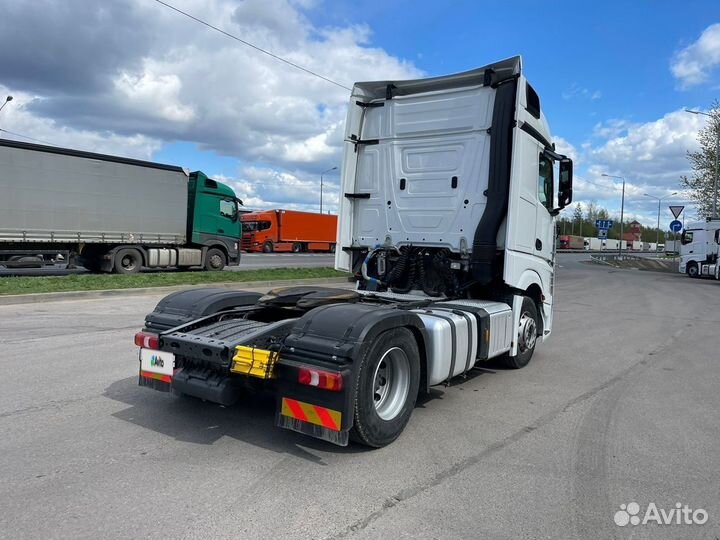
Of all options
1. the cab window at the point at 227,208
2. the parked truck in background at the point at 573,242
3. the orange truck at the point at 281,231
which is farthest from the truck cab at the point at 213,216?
the parked truck in background at the point at 573,242

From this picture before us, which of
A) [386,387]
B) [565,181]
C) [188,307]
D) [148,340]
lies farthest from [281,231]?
[386,387]

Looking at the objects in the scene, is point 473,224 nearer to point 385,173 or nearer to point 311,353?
point 385,173

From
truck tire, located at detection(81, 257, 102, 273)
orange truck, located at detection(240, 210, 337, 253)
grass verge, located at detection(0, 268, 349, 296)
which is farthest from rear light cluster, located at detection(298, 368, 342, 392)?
orange truck, located at detection(240, 210, 337, 253)

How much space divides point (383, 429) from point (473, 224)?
3080 mm

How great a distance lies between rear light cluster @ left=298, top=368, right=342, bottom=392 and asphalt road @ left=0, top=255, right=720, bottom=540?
0.59m

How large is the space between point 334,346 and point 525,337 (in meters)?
3.82

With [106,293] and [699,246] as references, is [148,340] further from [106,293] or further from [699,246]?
[699,246]

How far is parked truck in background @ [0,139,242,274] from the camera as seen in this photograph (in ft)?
51.1

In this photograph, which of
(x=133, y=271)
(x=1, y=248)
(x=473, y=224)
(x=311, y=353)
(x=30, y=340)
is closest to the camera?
(x=311, y=353)

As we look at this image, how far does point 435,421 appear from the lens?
467cm

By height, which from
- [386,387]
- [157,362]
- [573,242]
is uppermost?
[573,242]

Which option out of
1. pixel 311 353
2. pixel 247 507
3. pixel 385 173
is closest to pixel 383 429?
pixel 311 353

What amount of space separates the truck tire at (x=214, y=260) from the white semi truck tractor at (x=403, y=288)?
47.2 feet

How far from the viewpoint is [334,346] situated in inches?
142
